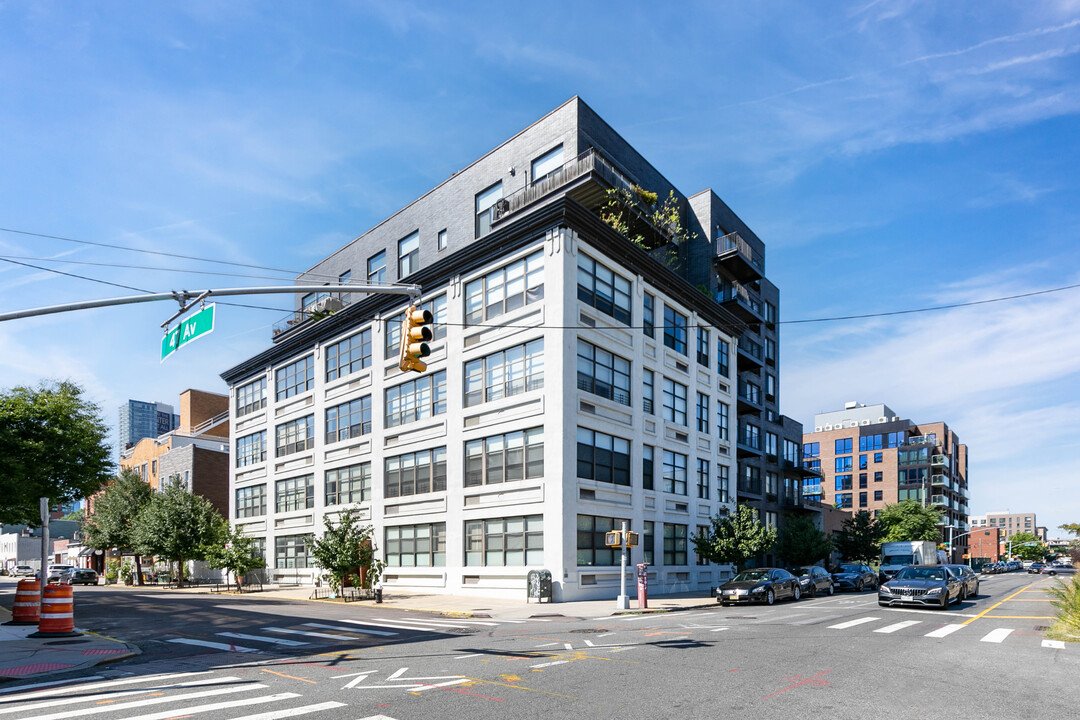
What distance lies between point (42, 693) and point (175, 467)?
194ft

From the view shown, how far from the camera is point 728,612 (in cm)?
2398

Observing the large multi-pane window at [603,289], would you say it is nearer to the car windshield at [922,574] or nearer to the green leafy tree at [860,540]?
the car windshield at [922,574]

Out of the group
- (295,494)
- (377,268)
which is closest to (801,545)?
(377,268)

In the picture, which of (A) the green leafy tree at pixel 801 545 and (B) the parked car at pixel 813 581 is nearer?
(B) the parked car at pixel 813 581

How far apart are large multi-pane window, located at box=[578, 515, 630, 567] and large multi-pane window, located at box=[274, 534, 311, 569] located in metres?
21.9

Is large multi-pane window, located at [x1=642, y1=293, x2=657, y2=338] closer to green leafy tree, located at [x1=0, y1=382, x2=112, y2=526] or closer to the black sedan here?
the black sedan

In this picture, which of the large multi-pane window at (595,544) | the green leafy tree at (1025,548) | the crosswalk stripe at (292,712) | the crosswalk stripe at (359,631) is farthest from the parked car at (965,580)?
the green leafy tree at (1025,548)

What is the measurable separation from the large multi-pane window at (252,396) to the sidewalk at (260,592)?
14142 mm

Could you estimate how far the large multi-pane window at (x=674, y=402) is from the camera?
3847 cm

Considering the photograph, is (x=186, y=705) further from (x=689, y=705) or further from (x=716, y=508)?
(x=716, y=508)

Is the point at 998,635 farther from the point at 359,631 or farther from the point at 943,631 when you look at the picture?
the point at 359,631

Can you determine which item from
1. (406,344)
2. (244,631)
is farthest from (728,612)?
(406,344)

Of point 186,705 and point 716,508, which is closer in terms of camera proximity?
point 186,705

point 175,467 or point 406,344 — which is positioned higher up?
point 406,344
